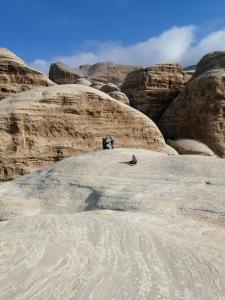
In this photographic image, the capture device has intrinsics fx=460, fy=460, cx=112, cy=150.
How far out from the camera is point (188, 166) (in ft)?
34.3

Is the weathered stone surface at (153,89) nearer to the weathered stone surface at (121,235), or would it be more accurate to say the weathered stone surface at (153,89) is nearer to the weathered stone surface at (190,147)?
the weathered stone surface at (190,147)

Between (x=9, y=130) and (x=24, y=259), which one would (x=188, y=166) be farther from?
(x=9, y=130)

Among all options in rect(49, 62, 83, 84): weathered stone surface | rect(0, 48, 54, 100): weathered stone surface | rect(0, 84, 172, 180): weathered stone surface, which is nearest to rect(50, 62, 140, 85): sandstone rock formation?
rect(49, 62, 83, 84): weathered stone surface

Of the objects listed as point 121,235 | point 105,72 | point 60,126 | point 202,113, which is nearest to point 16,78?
point 60,126

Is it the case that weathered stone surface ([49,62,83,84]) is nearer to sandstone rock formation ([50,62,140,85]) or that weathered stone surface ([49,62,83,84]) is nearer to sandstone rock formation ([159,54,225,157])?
sandstone rock formation ([50,62,140,85])

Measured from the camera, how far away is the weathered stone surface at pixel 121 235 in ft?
14.4

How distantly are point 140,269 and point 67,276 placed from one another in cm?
78

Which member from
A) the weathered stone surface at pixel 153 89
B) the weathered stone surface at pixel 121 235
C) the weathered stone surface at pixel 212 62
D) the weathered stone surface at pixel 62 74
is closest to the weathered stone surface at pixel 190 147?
the weathered stone surface at pixel 153 89

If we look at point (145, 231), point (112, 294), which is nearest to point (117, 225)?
point (145, 231)

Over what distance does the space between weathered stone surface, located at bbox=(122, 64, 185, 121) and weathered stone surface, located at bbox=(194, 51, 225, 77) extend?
199 cm

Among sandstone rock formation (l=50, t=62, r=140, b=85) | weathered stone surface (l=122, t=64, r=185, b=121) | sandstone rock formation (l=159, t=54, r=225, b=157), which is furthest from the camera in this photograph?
sandstone rock formation (l=50, t=62, r=140, b=85)

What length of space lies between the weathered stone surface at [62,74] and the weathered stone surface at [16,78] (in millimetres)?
19977

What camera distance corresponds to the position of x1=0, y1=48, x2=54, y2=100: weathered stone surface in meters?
23.2

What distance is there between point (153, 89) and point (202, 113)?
4.86 meters
